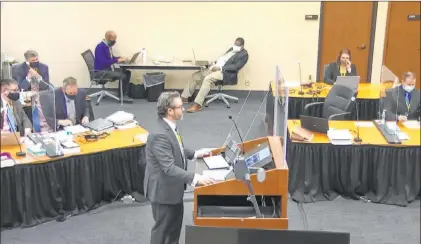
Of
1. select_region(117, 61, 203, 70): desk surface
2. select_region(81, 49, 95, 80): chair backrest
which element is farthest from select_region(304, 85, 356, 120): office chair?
select_region(81, 49, 95, 80): chair backrest

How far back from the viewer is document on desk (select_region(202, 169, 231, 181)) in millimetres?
2879

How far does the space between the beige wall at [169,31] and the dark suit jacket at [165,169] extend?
12.5 ft

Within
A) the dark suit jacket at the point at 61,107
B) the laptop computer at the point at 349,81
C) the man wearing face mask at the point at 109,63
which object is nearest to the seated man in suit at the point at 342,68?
the laptop computer at the point at 349,81

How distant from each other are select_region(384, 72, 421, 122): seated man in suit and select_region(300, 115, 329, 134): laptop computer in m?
0.48

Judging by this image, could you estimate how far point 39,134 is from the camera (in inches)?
155

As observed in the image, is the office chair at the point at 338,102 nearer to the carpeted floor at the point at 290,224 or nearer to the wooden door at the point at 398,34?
the carpeted floor at the point at 290,224

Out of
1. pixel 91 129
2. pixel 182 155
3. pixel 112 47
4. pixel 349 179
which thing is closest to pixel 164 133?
pixel 182 155

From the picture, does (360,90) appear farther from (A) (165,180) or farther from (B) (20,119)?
(B) (20,119)

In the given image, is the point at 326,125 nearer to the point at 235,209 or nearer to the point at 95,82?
the point at 235,209

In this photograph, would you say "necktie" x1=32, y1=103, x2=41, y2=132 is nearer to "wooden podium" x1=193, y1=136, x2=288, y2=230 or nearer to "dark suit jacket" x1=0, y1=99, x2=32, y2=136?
"dark suit jacket" x1=0, y1=99, x2=32, y2=136

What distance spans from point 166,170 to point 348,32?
16.1 feet

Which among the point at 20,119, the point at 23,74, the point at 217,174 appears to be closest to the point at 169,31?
the point at 23,74

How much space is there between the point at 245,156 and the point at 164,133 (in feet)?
1.80

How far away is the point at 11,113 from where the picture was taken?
3.79 metres
